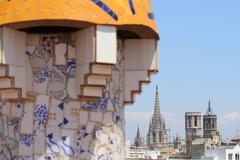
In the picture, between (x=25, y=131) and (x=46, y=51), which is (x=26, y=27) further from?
(x=25, y=131)

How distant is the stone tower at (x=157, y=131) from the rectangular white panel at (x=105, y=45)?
12066 cm

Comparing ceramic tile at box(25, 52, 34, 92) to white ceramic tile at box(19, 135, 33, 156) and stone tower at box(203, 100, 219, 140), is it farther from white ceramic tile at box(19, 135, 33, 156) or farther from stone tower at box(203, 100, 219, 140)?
stone tower at box(203, 100, 219, 140)

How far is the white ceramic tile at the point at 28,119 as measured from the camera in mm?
10688

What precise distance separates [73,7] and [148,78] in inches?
84.7

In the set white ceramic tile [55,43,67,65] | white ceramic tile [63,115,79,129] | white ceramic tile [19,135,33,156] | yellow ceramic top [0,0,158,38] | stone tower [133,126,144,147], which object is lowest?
stone tower [133,126,144,147]

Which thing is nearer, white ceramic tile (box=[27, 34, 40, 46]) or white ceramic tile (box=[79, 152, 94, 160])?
white ceramic tile (box=[79, 152, 94, 160])

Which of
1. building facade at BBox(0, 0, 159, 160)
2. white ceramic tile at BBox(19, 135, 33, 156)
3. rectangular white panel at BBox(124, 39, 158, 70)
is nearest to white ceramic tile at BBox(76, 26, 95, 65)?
building facade at BBox(0, 0, 159, 160)

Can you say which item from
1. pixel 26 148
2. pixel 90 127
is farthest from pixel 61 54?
pixel 26 148

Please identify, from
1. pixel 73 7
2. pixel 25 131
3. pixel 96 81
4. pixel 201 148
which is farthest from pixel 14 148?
pixel 201 148

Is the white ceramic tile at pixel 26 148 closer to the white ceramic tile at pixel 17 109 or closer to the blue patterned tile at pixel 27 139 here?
the blue patterned tile at pixel 27 139

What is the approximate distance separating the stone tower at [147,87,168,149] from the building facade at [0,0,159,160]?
4722 inches

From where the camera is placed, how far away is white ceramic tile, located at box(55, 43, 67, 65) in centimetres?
1074

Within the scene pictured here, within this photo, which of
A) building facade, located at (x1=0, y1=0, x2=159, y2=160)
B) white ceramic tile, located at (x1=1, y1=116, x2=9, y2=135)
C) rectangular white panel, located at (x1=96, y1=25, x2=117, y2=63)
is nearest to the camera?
rectangular white panel, located at (x1=96, y1=25, x2=117, y2=63)

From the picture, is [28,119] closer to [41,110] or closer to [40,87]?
[41,110]
